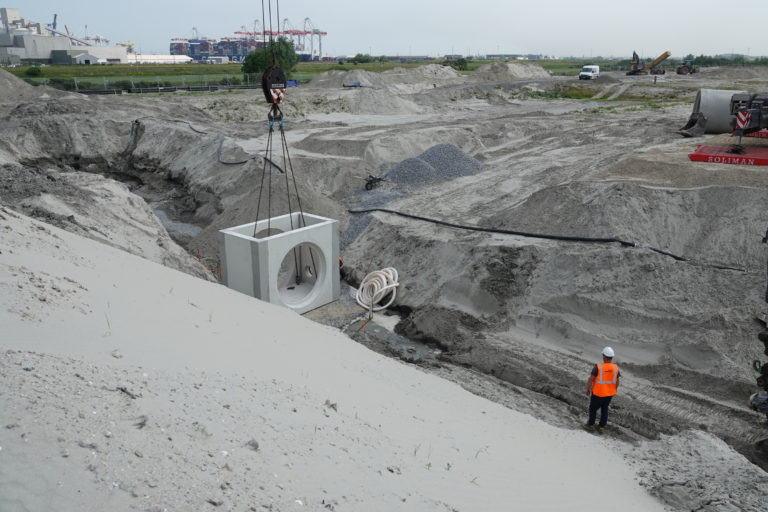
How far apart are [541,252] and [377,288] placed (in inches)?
167

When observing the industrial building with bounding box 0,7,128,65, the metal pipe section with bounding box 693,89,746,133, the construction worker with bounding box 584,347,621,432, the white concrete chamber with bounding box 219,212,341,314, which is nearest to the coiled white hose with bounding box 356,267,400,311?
the white concrete chamber with bounding box 219,212,341,314

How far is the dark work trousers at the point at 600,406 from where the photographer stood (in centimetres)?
877

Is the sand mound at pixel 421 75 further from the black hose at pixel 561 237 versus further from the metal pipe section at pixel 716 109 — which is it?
the black hose at pixel 561 237

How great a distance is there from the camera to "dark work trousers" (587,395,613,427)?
8773 mm

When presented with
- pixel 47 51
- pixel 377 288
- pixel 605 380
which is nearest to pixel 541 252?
pixel 377 288

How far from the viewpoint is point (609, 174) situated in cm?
1681

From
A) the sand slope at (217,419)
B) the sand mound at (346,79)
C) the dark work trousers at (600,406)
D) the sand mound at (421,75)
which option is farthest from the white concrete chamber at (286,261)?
the sand mound at (421,75)

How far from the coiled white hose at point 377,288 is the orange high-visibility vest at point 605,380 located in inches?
270

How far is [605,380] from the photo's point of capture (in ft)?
28.0

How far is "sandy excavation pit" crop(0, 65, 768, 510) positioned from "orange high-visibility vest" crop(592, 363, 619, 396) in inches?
30.0

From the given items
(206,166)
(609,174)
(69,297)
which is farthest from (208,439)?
(206,166)

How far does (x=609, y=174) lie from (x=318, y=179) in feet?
37.1

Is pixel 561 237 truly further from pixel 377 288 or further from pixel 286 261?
pixel 286 261

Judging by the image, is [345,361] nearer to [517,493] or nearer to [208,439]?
[517,493]
